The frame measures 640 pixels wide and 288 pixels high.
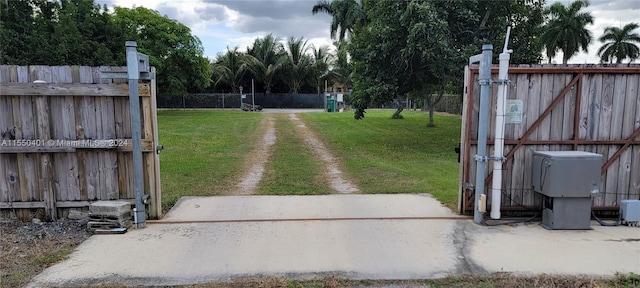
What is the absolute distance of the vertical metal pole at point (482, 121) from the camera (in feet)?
15.2

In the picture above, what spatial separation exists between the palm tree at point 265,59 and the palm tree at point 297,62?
1.10 meters

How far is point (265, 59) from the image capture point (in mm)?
45312

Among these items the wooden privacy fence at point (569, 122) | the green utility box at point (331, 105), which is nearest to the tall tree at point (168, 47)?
the green utility box at point (331, 105)

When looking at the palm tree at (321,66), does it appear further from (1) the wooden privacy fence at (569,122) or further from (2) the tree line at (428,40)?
(1) the wooden privacy fence at (569,122)

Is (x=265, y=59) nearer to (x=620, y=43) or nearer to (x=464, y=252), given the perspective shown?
(x=620, y=43)

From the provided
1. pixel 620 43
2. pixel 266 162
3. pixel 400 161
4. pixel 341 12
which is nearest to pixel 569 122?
pixel 400 161

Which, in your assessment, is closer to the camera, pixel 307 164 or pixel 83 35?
pixel 307 164

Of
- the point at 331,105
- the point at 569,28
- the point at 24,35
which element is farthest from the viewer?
the point at 331,105

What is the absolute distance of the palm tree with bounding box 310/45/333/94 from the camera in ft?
152

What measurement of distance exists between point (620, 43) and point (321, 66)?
98.0 feet

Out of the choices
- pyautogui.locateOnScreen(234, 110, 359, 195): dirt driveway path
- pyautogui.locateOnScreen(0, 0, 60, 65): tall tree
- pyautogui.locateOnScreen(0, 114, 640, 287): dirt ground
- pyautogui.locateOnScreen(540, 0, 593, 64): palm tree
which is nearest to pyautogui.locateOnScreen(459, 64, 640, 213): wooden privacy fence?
pyautogui.locateOnScreen(0, 114, 640, 287): dirt ground

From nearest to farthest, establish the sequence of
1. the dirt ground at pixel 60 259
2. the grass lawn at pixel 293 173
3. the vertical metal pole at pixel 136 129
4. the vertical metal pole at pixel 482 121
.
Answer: the dirt ground at pixel 60 259 → the vertical metal pole at pixel 136 129 → the vertical metal pole at pixel 482 121 → the grass lawn at pixel 293 173

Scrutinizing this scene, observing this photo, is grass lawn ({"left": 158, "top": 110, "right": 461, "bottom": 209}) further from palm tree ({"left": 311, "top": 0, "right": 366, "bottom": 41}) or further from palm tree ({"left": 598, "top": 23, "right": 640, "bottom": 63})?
palm tree ({"left": 598, "top": 23, "right": 640, "bottom": 63})

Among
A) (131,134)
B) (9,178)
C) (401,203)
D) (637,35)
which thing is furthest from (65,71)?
(637,35)
